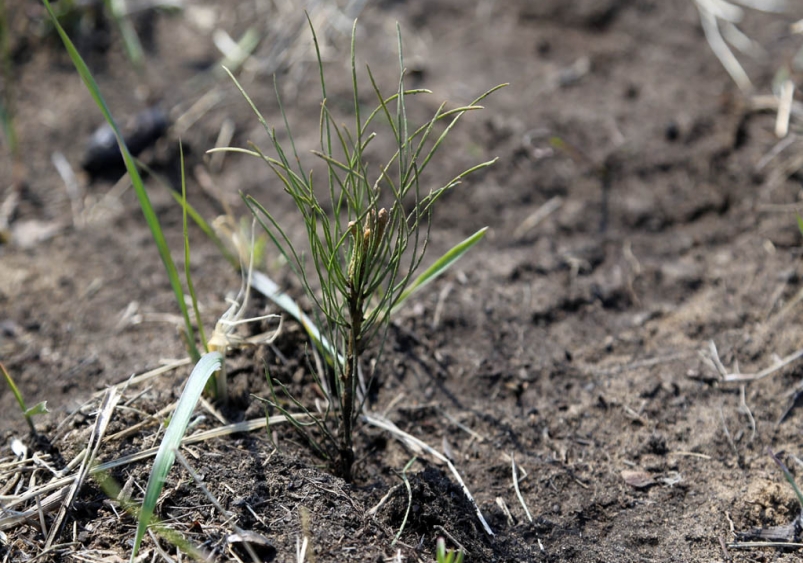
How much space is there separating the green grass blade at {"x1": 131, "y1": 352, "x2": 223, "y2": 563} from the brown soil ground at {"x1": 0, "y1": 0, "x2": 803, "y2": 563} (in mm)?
218

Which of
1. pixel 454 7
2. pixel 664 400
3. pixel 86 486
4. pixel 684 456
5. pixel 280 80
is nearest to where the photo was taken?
pixel 86 486

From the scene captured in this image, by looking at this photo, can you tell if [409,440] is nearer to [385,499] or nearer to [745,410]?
[385,499]

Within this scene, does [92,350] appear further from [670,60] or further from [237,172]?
[670,60]

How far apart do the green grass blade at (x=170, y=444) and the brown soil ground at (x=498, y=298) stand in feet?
0.71

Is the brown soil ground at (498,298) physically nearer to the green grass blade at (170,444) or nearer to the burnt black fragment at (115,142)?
the burnt black fragment at (115,142)

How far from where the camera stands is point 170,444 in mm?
1207

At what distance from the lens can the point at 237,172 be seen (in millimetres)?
2664

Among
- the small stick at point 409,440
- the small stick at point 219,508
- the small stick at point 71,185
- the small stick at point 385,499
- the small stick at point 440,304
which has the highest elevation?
the small stick at point 71,185

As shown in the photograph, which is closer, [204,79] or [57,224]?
[57,224]

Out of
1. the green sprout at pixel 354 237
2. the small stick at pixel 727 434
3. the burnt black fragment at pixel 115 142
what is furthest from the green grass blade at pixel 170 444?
the burnt black fragment at pixel 115 142

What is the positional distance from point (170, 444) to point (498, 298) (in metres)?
1.24

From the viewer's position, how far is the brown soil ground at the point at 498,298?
1.49 metres

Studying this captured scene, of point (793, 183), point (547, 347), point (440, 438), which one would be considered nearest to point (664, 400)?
point (547, 347)

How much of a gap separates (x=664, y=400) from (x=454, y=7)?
2324mm
